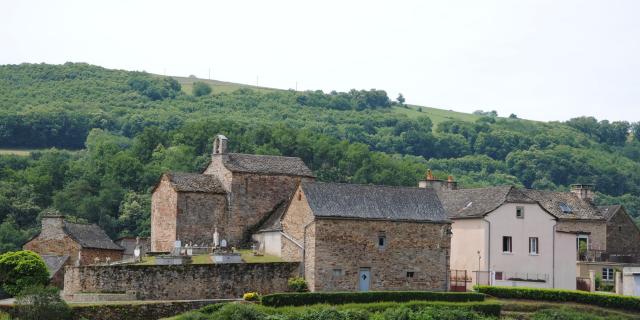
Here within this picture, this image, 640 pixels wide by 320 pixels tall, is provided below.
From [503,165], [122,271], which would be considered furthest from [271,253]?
[503,165]

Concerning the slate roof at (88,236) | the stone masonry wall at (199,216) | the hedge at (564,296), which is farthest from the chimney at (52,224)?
the hedge at (564,296)

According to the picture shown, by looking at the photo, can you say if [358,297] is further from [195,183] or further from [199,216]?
[195,183]

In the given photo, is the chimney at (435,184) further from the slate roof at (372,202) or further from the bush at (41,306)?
the bush at (41,306)

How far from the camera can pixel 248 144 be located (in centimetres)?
12700

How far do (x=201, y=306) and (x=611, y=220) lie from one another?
146 ft

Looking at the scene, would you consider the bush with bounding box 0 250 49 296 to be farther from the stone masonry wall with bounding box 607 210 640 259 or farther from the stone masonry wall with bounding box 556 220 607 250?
the stone masonry wall with bounding box 607 210 640 259

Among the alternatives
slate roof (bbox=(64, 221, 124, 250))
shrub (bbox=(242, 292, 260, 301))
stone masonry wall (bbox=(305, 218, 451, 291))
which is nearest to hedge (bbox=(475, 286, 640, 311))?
stone masonry wall (bbox=(305, 218, 451, 291))

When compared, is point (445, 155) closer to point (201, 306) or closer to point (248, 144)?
point (248, 144)

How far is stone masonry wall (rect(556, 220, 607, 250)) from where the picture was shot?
292 feet

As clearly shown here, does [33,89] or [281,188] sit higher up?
[33,89]

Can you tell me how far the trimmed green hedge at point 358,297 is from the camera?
6050 cm

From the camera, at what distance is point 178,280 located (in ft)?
205

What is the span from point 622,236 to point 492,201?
76.6 feet

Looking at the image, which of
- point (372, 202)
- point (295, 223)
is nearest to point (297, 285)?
point (295, 223)
